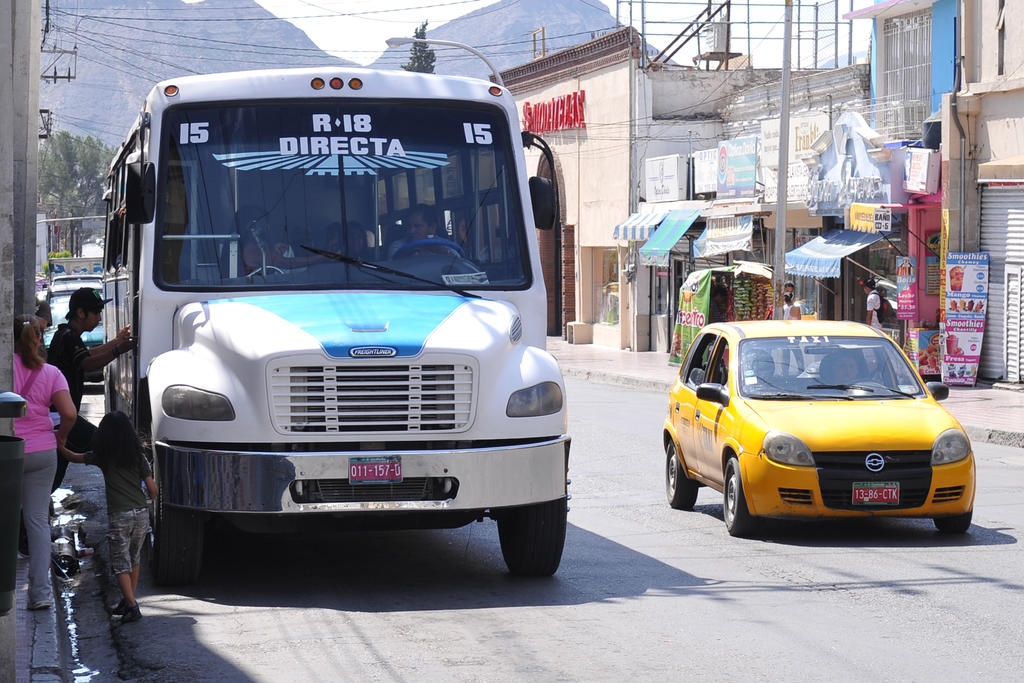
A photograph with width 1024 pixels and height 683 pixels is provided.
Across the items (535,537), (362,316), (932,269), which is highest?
(932,269)

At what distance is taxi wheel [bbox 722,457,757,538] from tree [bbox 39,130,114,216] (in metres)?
149

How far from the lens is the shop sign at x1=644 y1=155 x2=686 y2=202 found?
1535 inches

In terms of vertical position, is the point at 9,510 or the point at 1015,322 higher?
the point at 9,510

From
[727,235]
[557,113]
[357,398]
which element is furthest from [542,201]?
[557,113]

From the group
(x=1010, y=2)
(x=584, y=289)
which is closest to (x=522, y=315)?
(x=1010, y=2)

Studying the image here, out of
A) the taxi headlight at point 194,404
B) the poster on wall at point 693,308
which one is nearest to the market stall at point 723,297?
the poster on wall at point 693,308

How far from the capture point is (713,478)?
1168 centimetres

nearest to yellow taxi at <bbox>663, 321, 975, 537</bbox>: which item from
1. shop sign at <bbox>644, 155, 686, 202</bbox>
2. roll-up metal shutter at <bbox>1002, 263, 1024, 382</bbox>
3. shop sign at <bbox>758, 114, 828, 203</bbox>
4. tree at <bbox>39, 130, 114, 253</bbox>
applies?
roll-up metal shutter at <bbox>1002, 263, 1024, 382</bbox>

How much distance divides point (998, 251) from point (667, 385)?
6676 mm

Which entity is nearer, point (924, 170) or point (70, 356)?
point (70, 356)

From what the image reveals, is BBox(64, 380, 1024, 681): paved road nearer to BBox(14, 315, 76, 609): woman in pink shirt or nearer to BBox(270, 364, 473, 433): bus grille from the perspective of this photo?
BBox(14, 315, 76, 609): woman in pink shirt

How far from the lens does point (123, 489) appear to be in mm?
8258

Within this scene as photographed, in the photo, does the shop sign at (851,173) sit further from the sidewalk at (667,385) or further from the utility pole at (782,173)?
the sidewalk at (667,385)

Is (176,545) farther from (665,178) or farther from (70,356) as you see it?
(665,178)
